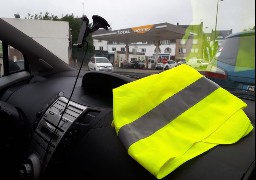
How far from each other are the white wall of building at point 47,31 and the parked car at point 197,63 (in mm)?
753

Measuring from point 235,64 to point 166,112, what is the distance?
0.27 metres

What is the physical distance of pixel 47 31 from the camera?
1.73 meters

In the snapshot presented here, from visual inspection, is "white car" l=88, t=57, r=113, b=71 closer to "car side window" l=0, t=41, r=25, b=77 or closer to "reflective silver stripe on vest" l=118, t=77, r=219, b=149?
"car side window" l=0, t=41, r=25, b=77

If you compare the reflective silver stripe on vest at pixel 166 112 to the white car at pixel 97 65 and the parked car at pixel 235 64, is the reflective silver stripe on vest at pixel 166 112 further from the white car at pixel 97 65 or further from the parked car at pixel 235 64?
the white car at pixel 97 65

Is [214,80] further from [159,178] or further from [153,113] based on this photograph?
[159,178]

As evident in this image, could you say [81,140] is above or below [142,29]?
below

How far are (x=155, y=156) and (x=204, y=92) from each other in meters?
0.32

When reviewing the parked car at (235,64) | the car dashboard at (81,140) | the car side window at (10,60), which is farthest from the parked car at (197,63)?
the car side window at (10,60)

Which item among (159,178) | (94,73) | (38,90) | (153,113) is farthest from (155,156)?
(38,90)

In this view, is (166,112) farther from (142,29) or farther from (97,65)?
(97,65)

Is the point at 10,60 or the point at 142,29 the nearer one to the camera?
the point at 142,29

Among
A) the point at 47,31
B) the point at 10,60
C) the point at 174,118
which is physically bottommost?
the point at 174,118

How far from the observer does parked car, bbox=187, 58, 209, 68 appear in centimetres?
113

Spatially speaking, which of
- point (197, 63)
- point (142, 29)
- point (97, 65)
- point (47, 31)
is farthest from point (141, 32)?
point (197, 63)
